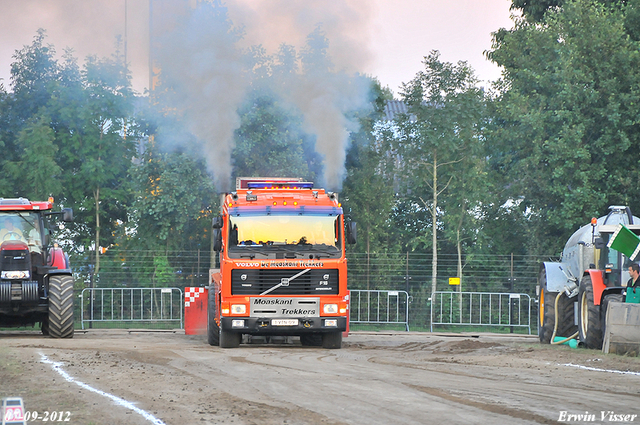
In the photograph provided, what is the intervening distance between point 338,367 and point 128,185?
2492 cm

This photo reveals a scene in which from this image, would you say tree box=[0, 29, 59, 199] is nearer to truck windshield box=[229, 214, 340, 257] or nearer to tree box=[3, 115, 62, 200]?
tree box=[3, 115, 62, 200]

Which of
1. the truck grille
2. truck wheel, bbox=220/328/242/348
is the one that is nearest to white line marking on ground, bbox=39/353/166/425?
the truck grille

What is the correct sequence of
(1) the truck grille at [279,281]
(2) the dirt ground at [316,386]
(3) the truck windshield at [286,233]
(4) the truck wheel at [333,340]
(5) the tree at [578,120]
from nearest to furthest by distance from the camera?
(2) the dirt ground at [316,386] < (1) the truck grille at [279,281] < (3) the truck windshield at [286,233] < (4) the truck wheel at [333,340] < (5) the tree at [578,120]

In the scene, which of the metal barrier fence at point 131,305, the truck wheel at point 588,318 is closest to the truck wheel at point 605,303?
the truck wheel at point 588,318

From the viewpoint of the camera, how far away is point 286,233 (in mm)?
16344

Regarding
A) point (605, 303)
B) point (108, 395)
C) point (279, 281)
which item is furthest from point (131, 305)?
point (108, 395)

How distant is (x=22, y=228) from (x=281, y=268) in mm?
7299

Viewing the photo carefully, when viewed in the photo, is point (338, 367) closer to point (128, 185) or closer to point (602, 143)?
point (602, 143)

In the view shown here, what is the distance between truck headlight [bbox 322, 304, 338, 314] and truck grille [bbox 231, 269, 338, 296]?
0.26 m

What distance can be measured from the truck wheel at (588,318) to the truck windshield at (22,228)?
38.3ft

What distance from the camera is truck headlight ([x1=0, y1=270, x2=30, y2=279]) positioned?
19016mm

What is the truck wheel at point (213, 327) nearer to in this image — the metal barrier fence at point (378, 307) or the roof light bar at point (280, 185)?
the roof light bar at point (280, 185)

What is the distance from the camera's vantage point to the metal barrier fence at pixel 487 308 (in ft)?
89.0

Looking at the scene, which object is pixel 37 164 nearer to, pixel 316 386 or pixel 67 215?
pixel 67 215
